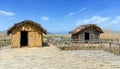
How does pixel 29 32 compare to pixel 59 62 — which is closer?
pixel 59 62

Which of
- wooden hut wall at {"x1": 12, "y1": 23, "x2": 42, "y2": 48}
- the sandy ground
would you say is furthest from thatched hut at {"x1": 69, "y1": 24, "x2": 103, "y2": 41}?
the sandy ground

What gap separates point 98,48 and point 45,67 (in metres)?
14.4

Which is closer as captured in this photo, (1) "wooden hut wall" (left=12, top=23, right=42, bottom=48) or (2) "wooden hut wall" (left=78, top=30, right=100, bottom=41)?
(1) "wooden hut wall" (left=12, top=23, right=42, bottom=48)

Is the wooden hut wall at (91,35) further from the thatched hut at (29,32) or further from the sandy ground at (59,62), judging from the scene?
the sandy ground at (59,62)

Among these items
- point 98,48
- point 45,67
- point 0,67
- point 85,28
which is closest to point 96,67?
point 45,67

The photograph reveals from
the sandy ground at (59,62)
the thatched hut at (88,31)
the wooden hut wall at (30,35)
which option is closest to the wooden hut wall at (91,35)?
the thatched hut at (88,31)

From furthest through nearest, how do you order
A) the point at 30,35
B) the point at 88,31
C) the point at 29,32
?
the point at 88,31 → the point at 29,32 → the point at 30,35

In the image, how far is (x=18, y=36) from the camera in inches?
1139

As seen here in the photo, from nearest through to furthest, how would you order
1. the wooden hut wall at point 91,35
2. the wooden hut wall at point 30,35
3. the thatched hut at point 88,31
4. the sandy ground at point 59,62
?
the sandy ground at point 59,62 → the wooden hut wall at point 30,35 → the thatched hut at point 88,31 → the wooden hut wall at point 91,35

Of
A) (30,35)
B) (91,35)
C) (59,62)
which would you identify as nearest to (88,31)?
(91,35)

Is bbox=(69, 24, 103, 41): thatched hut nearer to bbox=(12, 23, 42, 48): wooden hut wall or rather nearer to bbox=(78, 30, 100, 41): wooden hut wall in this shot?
bbox=(78, 30, 100, 41): wooden hut wall

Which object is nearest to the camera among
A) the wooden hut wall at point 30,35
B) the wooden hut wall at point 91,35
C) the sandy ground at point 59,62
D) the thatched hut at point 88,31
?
the sandy ground at point 59,62

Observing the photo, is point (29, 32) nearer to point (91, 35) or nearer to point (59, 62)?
point (91, 35)

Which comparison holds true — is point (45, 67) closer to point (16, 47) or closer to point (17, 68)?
point (17, 68)
